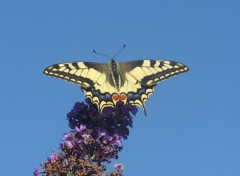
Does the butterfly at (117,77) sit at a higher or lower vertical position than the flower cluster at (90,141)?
higher

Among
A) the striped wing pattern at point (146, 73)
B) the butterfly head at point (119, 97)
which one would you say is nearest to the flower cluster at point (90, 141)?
the butterfly head at point (119, 97)

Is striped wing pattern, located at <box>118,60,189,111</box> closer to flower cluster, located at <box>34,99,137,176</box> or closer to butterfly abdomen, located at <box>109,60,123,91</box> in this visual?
butterfly abdomen, located at <box>109,60,123,91</box>

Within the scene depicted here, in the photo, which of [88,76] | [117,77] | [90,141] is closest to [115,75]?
[117,77]

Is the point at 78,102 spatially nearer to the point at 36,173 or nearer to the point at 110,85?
the point at 110,85

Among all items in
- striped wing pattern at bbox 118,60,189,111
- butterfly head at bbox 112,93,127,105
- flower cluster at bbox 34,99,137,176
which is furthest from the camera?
striped wing pattern at bbox 118,60,189,111

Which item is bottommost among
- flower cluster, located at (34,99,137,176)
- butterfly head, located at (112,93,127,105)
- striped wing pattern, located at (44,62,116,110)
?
flower cluster, located at (34,99,137,176)

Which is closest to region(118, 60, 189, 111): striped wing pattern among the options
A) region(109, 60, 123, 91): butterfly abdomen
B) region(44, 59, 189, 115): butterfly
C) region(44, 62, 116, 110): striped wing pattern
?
region(44, 59, 189, 115): butterfly

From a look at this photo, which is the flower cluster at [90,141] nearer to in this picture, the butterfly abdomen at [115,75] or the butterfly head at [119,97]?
the butterfly head at [119,97]
